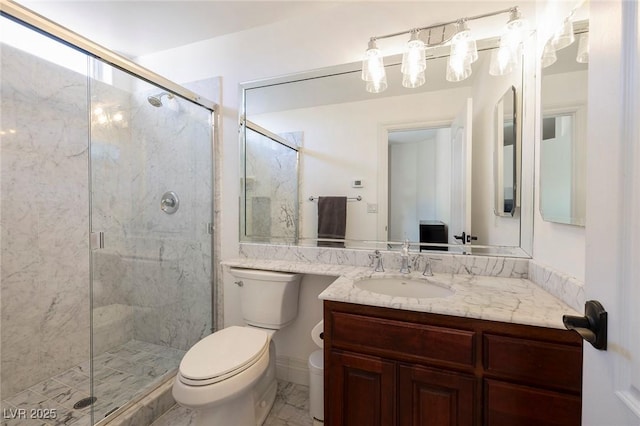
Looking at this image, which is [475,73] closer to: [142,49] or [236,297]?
[236,297]

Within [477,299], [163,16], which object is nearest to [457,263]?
[477,299]

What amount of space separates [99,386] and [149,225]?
1.05 meters

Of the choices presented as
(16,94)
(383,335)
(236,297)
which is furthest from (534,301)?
(16,94)

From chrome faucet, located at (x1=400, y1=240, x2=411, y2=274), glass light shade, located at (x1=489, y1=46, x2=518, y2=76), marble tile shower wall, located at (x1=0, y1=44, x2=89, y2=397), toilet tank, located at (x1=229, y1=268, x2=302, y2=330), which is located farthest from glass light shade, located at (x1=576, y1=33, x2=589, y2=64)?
marble tile shower wall, located at (x1=0, y1=44, x2=89, y2=397)

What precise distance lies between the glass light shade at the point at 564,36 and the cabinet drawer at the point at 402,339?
1177mm

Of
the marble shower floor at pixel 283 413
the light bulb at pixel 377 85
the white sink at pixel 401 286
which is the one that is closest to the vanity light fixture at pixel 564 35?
the light bulb at pixel 377 85

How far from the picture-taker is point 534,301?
3.19 feet

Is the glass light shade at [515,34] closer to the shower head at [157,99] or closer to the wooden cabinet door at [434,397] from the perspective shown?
the wooden cabinet door at [434,397]

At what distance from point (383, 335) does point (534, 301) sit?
599mm

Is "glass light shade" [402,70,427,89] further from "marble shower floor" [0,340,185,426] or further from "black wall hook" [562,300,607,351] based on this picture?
"marble shower floor" [0,340,185,426]

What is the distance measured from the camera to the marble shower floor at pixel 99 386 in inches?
54.0

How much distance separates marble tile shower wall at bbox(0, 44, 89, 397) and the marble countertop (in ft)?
6.26

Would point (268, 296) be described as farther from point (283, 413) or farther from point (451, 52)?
point (451, 52)

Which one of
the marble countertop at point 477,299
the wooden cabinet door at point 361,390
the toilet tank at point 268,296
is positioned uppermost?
the marble countertop at point 477,299
